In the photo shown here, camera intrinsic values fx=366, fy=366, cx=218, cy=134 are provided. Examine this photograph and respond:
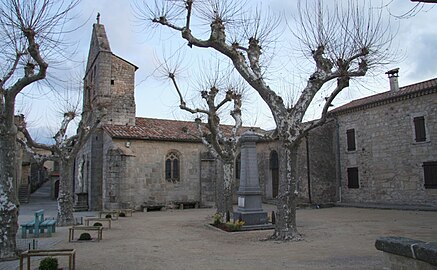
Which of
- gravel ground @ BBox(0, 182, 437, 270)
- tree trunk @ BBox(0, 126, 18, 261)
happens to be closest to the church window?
gravel ground @ BBox(0, 182, 437, 270)

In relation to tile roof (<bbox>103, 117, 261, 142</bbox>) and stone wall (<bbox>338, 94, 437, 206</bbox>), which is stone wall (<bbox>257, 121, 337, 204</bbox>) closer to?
stone wall (<bbox>338, 94, 437, 206</bbox>)

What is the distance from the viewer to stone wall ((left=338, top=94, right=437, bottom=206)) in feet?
62.7

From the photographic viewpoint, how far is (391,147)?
20.8 meters

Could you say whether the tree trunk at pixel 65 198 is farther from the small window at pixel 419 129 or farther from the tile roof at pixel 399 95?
the small window at pixel 419 129

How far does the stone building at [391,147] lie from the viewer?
1901 cm

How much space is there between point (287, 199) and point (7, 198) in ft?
22.8

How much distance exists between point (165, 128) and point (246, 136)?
12.7 m

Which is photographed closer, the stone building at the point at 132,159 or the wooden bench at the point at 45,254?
the wooden bench at the point at 45,254

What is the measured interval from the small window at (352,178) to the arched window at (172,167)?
11.0 m

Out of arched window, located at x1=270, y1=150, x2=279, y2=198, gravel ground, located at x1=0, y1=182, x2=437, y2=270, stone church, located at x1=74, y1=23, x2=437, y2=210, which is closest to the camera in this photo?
gravel ground, located at x1=0, y1=182, x2=437, y2=270

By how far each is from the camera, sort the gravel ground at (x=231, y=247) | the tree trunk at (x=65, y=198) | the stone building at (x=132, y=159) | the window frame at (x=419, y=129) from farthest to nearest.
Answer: the stone building at (x=132, y=159) < the window frame at (x=419, y=129) < the tree trunk at (x=65, y=198) < the gravel ground at (x=231, y=247)

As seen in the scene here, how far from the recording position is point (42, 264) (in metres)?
6.14

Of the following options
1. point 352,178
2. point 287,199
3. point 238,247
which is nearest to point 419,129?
point 352,178

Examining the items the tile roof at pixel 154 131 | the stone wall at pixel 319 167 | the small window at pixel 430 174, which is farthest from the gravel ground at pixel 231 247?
the tile roof at pixel 154 131
